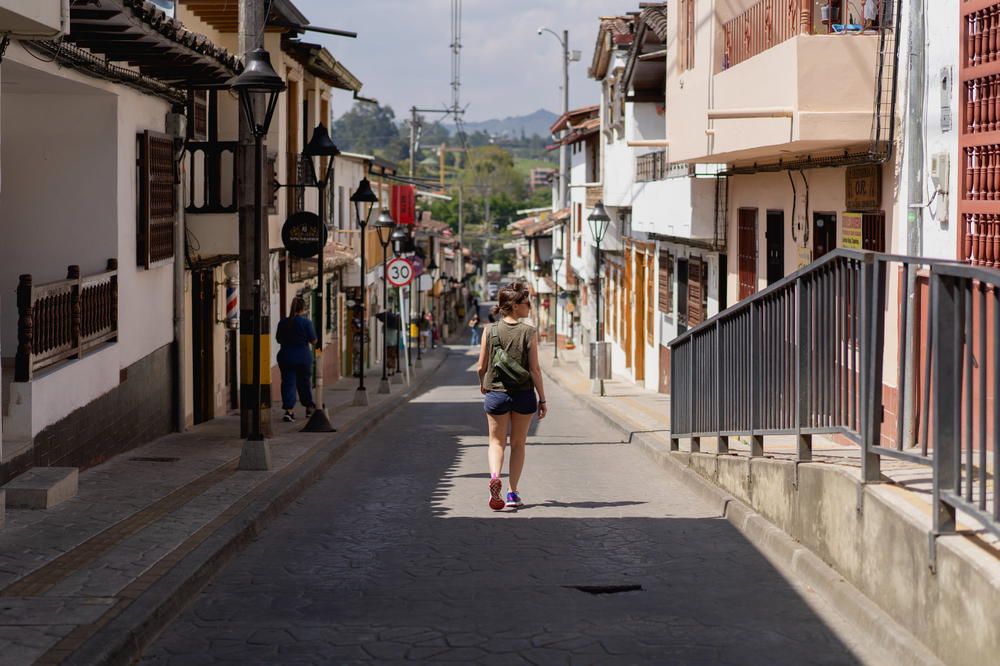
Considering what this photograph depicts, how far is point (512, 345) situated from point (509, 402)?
0.45 metres

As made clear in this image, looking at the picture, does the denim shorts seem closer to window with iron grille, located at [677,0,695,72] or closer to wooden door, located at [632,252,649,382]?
window with iron grille, located at [677,0,695,72]

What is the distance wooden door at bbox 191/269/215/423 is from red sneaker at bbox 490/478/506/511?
8669mm

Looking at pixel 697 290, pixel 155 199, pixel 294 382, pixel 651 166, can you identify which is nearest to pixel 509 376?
pixel 155 199

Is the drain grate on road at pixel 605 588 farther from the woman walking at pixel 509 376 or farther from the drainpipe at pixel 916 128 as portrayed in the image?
the drainpipe at pixel 916 128

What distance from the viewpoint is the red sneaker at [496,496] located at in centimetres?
988

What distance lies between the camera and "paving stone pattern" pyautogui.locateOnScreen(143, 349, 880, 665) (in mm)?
5957

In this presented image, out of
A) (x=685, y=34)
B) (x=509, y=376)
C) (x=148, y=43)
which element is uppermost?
(x=685, y=34)

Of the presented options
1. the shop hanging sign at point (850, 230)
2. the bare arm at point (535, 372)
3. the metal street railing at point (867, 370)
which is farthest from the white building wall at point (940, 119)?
the bare arm at point (535, 372)

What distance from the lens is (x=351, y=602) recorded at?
22.5 feet

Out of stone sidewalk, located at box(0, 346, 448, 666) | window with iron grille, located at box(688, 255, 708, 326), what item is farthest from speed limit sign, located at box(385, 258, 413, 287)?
stone sidewalk, located at box(0, 346, 448, 666)

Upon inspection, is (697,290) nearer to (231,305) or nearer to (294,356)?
(231,305)

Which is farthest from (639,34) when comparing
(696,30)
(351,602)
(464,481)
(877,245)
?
(351,602)

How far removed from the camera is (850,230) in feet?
47.6

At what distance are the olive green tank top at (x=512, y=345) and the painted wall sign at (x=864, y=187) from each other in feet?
17.2
